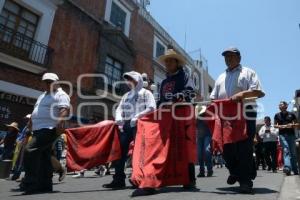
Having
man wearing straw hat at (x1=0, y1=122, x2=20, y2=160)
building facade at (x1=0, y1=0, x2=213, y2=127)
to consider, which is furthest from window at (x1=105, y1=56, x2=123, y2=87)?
man wearing straw hat at (x1=0, y1=122, x2=20, y2=160)

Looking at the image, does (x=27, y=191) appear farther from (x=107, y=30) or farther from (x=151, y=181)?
(x=107, y=30)

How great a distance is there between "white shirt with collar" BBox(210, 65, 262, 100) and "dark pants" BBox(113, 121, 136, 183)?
1261 millimetres

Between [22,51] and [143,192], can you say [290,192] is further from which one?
[22,51]

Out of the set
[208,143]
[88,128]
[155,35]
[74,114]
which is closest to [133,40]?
[155,35]

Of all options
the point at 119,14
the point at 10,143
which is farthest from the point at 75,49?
the point at 10,143

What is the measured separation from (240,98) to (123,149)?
69.8 inches

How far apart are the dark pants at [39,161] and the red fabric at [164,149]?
129 centimetres

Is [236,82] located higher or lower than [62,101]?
higher

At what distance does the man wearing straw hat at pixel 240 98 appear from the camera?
12.4 feet

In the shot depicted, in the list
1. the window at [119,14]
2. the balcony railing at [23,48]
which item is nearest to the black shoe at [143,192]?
the balcony railing at [23,48]

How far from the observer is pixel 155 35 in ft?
78.8

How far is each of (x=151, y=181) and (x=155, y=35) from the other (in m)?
21.2

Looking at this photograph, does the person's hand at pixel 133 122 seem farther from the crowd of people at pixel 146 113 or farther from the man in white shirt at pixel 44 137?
the man in white shirt at pixel 44 137

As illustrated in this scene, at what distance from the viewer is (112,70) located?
737 inches
